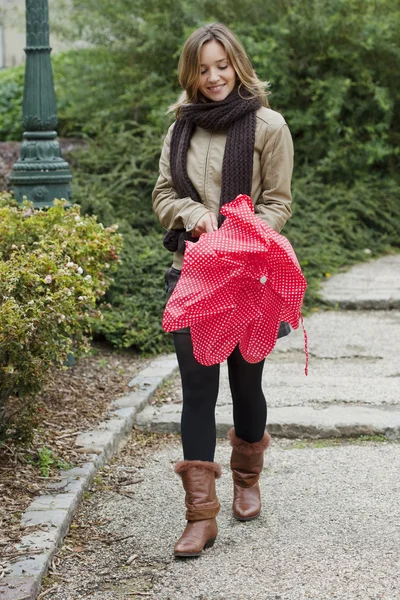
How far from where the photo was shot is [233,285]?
3.09 m

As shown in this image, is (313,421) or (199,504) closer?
(199,504)

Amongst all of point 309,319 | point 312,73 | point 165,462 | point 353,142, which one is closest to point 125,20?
point 312,73

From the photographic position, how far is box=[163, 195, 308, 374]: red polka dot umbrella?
3.04 m

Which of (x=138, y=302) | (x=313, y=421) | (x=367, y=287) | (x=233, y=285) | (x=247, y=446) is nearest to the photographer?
(x=233, y=285)

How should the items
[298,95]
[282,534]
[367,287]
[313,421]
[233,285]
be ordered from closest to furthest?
[233,285] < [282,534] < [313,421] < [367,287] < [298,95]

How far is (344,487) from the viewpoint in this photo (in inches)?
149

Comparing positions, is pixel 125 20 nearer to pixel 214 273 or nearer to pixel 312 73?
pixel 312 73

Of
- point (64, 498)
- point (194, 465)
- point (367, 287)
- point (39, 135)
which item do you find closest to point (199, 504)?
point (194, 465)

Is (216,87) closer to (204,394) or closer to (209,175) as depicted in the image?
(209,175)

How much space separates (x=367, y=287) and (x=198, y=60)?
181 inches

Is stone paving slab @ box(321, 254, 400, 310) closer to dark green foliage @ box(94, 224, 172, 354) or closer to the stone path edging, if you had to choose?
dark green foliage @ box(94, 224, 172, 354)

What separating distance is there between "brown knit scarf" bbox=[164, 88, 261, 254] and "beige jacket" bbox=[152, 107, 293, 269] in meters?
0.03

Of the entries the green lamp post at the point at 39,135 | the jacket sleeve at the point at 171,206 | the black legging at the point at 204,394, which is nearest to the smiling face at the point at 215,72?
the jacket sleeve at the point at 171,206

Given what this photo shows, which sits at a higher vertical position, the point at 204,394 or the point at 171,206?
the point at 171,206
